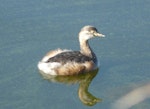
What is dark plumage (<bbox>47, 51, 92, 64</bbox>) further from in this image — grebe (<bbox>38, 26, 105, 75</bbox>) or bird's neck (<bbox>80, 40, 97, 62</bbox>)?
bird's neck (<bbox>80, 40, 97, 62</bbox>)

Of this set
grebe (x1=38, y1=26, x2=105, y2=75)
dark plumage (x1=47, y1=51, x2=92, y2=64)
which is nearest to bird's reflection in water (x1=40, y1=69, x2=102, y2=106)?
grebe (x1=38, y1=26, x2=105, y2=75)

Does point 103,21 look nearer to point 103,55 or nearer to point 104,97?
point 103,55

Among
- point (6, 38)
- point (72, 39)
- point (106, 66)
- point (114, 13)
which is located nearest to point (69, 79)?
point (106, 66)

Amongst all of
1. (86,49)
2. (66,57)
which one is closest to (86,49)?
(86,49)

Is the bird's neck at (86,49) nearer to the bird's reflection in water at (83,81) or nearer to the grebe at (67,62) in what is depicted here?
the grebe at (67,62)

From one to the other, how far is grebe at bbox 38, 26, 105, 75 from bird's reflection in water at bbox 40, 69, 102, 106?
0.23 feet

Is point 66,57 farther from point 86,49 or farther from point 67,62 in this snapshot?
point 86,49

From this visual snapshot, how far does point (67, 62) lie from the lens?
18.4 feet

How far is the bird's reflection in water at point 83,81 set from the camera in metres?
5.03

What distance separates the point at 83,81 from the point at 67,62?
0.39 meters

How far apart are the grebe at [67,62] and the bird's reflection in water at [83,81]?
0.23ft

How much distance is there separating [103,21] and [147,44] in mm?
1130

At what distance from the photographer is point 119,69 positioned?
5.79 metres

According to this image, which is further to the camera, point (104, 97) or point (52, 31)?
point (52, 31)
